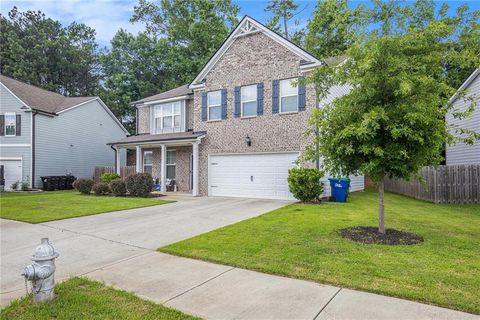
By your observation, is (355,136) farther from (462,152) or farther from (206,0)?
(206,0)

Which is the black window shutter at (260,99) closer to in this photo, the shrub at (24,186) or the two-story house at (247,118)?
the two-story house at (247,118)

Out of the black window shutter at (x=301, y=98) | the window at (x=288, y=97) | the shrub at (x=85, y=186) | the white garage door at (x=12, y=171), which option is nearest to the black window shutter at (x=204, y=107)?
the window at (x=288, y=97)

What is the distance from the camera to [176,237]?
289 inches

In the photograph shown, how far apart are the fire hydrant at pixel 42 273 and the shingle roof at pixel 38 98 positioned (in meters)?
21.7

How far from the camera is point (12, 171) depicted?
21.9 metres

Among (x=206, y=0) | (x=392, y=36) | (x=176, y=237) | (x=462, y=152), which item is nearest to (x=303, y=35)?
(x=206, y=0)

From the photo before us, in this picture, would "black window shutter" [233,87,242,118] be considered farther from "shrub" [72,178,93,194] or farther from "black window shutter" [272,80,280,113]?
"shrub" [72,178,93,194]

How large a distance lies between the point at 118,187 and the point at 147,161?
4.46 m

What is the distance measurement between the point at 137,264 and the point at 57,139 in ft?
70.3

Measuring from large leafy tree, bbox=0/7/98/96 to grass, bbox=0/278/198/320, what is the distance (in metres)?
37.3

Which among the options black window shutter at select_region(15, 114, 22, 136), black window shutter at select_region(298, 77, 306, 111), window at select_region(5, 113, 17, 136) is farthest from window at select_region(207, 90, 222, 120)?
window at select_region(5, 113, 17, 136)

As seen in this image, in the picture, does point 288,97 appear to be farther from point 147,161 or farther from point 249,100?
point 147,161

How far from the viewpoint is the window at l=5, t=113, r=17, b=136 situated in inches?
866

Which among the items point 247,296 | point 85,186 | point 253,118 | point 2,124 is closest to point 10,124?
point 2,124
